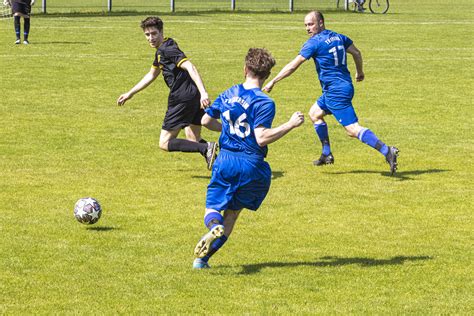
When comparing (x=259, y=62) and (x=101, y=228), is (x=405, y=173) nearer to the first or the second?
(x=101, y=228)

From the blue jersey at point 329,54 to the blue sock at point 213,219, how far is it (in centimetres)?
584

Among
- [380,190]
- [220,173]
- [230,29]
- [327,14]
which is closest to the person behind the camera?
[220,173]

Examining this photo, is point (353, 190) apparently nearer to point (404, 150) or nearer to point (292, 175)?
point (292, 175)

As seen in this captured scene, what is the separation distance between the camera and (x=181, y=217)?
42.0 feet

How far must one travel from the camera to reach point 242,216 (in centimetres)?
1287

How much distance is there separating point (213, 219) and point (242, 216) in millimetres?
3126

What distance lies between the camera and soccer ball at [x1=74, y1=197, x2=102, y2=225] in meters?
12.0

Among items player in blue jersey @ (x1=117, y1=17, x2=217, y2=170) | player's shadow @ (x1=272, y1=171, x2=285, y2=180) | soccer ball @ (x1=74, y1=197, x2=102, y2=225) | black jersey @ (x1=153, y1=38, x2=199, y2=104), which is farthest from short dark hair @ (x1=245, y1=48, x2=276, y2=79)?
player's shadow @ (x1=272, y1=171, x2=285, y2=180)

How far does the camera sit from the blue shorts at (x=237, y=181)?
32.4ft

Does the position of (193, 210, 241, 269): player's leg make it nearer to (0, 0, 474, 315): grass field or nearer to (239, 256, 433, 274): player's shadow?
(0, 0, 474, 315): grass field

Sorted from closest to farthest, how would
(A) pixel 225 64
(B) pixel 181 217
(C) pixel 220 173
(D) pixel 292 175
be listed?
(C) pixel 220 173 < (B) pixel 181 217 < (D) pixel 292 175 < (A) pixel 225 64

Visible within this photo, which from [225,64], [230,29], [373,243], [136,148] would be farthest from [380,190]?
[230,29]

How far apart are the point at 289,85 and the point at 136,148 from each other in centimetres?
840

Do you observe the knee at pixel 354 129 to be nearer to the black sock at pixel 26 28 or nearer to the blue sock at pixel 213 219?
the blue sock at pixel 213 219
